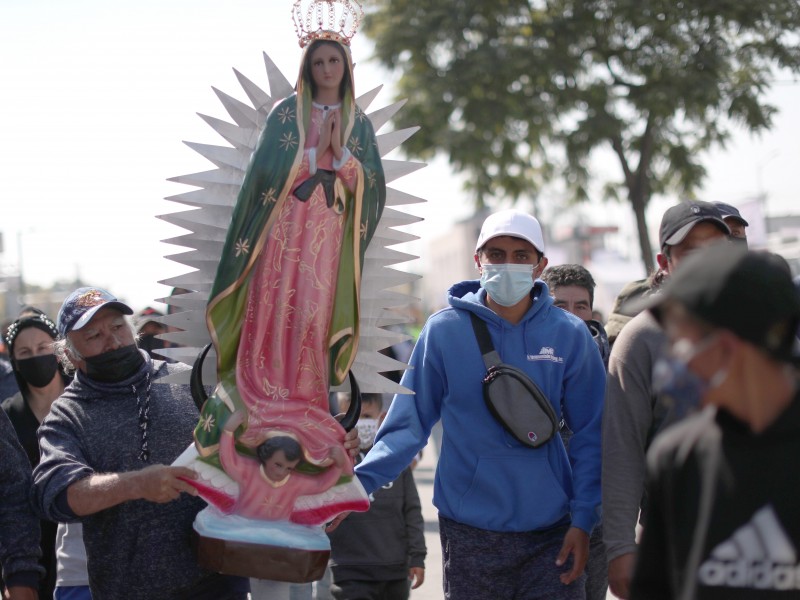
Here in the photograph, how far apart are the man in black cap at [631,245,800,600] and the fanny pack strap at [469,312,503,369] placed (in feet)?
6.17

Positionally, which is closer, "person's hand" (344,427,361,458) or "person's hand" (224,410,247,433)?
"person's hand" (224,410,247,433)

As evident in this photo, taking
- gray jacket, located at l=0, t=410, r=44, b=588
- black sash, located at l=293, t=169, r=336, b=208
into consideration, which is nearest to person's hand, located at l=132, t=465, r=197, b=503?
gray jacket, located at l=0, t=410, r=44, b=588

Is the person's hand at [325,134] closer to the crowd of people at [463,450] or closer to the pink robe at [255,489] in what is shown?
the crowd of people at [463,450]

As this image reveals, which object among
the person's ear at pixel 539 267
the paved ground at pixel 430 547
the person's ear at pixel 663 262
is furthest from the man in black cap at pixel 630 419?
the paved ground at pixel 430 547

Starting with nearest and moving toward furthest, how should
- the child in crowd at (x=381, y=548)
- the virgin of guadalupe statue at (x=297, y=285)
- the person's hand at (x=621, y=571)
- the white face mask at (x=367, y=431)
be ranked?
the person's hand at (x=621, y=571) < the virgin of guadalupe statue at (x=297, y=285) < the child in crowd at (x=381, y=548) < the white face mask at (x=367, y=431)

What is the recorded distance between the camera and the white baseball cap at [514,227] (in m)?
4.49

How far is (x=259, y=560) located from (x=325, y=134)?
5.16 feet

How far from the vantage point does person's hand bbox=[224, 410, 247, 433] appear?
3893 mm

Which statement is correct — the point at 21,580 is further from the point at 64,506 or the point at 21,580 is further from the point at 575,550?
the point at 575,550

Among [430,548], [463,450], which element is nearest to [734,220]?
[463,450]

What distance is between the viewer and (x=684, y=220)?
4.05 metres

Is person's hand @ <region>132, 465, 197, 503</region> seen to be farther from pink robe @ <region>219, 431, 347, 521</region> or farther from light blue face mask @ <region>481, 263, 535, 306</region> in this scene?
light blue face mask @ <region>481, 263, 535, 306</region>

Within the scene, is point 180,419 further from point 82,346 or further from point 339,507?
point 339,507

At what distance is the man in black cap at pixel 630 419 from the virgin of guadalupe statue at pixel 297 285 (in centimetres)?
93
